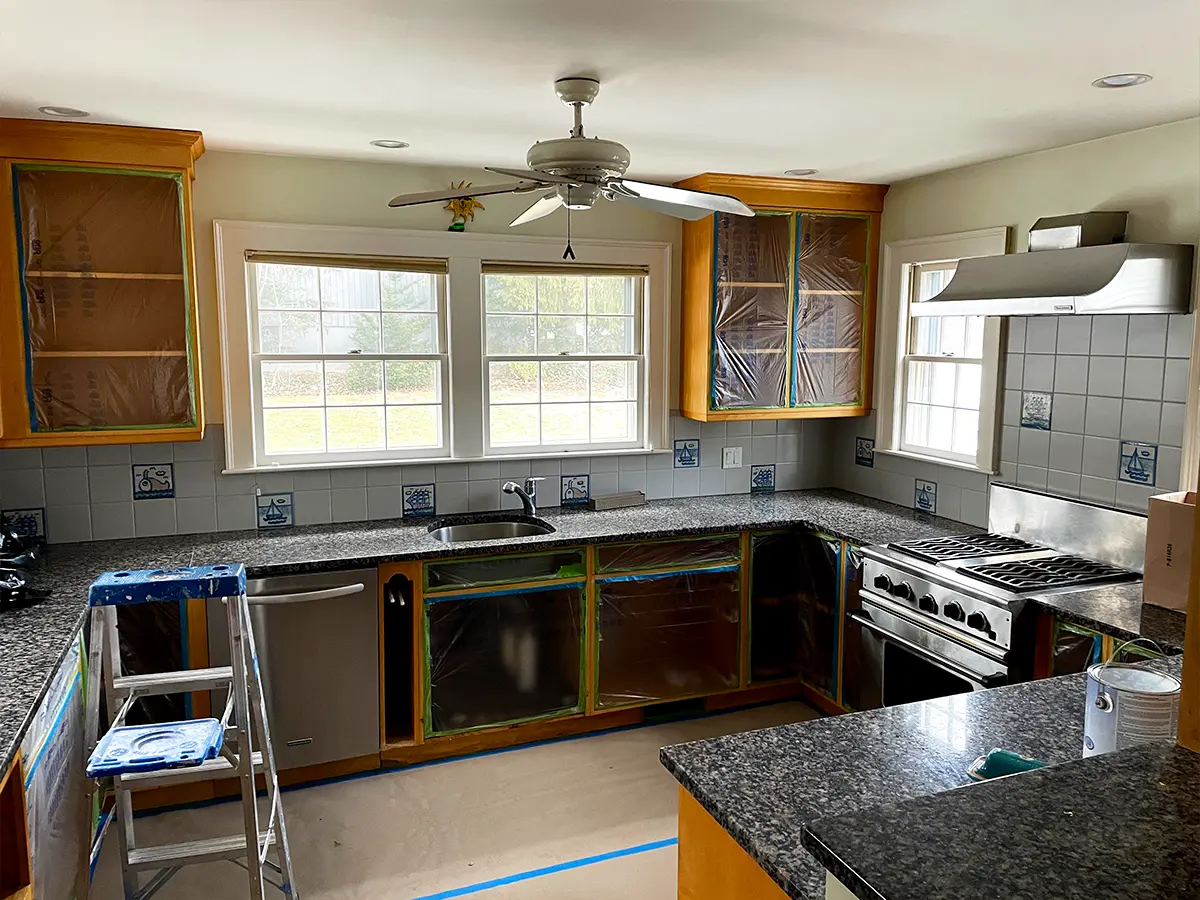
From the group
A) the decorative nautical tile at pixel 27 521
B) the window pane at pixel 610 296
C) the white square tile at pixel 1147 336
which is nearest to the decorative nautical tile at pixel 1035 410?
the white square tile at pixel 1147 336

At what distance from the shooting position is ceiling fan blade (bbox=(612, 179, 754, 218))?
245 cm

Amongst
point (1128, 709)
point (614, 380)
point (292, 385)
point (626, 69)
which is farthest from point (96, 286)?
point (1128, 709)

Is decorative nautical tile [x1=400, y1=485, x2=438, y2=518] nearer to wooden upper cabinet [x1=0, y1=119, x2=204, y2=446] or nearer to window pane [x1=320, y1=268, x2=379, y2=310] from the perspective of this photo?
window pane [x1=320, y1=268, x2=379, y2=310]

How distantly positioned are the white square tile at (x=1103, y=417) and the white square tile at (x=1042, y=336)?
272mm

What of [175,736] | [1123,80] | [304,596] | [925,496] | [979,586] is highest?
[1123,80]

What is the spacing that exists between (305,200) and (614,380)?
164cm

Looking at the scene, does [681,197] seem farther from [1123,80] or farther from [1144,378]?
[1144,378]

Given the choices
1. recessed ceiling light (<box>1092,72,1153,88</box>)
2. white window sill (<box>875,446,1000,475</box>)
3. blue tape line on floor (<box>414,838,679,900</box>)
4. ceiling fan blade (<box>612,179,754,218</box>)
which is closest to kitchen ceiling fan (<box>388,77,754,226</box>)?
ceiling fan blade (<box>612,179,754,218</box>)

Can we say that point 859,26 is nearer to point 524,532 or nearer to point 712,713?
point 524,532

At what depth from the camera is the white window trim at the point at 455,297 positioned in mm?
3680

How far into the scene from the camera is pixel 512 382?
421 centimetres

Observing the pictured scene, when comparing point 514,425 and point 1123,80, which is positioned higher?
point 1123,80

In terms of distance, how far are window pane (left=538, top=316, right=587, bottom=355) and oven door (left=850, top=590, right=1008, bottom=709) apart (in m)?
1.78

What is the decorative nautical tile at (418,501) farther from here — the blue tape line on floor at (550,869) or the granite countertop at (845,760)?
the granite countertop at (845,760)
